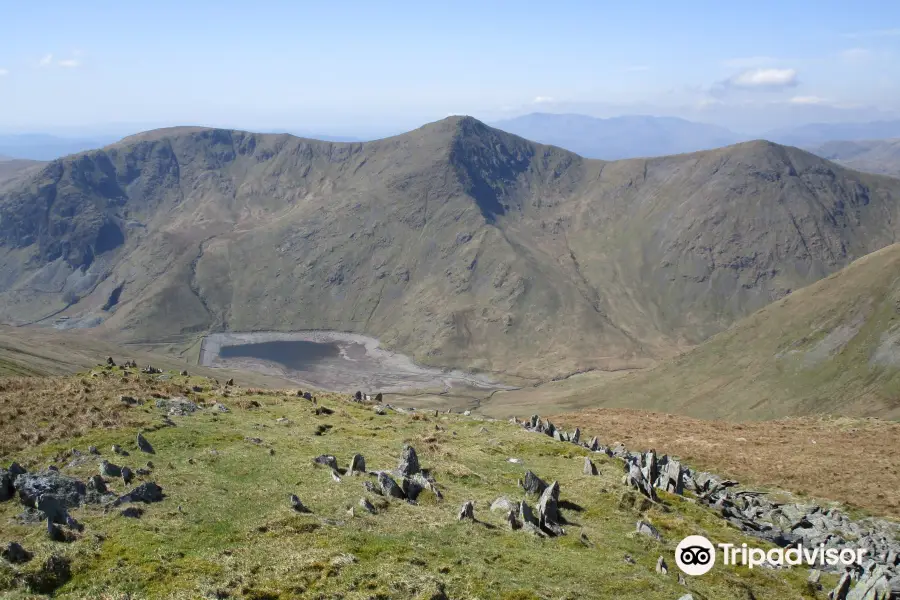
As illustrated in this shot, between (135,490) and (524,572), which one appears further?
(135,490)

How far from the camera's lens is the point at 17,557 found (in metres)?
23.1

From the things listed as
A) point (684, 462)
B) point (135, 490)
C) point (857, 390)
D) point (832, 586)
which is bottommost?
point (857, 390)

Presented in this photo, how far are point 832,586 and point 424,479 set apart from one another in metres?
23.4

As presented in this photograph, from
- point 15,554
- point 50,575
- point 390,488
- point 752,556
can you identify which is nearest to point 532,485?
point 390,488

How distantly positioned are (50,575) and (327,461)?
61.5 ft

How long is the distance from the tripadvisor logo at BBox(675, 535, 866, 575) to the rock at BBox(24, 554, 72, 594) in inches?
1115

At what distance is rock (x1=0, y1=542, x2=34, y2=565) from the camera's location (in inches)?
904

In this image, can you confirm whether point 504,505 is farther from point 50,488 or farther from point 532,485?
point 50,488

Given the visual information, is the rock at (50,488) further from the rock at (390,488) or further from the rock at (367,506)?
the rock at (390,488)

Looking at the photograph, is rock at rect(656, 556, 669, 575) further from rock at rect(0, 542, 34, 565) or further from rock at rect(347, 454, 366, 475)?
rock at rect(0, 542, 34, 565)

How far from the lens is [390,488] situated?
35.2 m

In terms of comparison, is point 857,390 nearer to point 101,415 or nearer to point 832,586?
point 832,586

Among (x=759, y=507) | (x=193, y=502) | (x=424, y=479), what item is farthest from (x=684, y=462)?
(x=193, y=502)

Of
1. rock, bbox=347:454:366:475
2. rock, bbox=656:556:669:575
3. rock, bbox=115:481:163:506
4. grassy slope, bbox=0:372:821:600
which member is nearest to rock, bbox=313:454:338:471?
grassy slope, bbox=0:372:821:600
